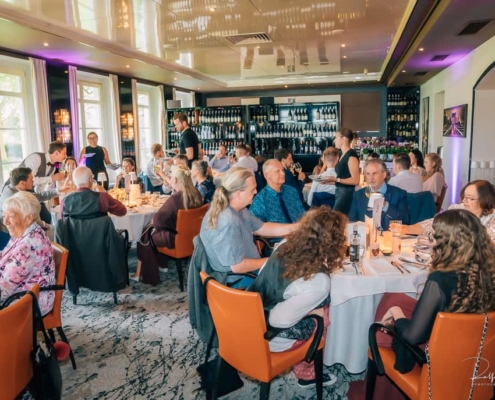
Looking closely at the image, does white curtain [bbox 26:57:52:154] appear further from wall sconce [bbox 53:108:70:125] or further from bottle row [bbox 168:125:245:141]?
bottle row [bbox 168:125:245:141]

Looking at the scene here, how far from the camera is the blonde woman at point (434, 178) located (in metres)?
6.14

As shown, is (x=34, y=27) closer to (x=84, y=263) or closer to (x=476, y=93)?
(x=84, y=263)

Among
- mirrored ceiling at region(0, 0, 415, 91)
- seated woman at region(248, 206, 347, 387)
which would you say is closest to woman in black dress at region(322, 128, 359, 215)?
mirrored ceiling at region(0, 0, 415, 91)

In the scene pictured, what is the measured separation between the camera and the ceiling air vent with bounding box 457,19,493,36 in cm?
546

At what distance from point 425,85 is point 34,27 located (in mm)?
10660

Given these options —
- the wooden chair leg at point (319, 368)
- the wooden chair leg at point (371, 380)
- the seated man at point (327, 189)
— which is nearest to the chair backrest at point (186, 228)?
the wooden chair leg at point (319, 368)

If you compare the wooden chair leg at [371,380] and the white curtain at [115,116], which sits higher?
the white curtain at [115,116]

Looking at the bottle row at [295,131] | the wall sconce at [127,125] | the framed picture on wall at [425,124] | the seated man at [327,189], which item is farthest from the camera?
the framed picture on wall at [425,124]

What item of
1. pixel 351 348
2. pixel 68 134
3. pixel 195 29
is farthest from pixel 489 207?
pixel 68 134

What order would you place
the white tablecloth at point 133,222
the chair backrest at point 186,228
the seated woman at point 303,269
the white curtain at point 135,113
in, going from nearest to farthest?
the seated woman at point 303,269, the chair backrest at point 186,228, the white tablecloth at point 133,222, the white curtain at point 135,113

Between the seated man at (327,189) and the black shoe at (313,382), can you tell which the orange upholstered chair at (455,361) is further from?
the seated man at (327,189)

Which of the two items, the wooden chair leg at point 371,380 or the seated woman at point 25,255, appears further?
the seated woman at point 25,255

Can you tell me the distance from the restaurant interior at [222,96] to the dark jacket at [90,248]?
0.10 metres

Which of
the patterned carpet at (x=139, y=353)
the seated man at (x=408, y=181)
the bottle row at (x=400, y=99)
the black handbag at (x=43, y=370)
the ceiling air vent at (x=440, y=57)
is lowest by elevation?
the patterned carpet at (x=139, y=353)
